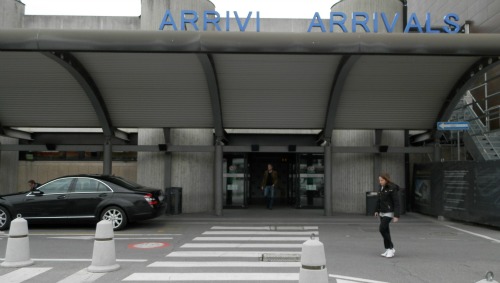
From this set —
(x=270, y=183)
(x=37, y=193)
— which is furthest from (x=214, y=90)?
(x=37, y=193)

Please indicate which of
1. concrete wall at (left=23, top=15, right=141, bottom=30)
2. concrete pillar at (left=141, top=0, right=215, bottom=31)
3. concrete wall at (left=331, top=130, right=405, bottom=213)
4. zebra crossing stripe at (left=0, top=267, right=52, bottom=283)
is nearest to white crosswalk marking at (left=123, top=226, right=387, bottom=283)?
zebra crossing stripe at (left=0, top=267, right=52, bottom=283)

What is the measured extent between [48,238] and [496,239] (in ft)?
36.6

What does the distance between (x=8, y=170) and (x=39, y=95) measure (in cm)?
509

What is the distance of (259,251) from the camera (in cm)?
976

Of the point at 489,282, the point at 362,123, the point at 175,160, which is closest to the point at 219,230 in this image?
the point at 175,160

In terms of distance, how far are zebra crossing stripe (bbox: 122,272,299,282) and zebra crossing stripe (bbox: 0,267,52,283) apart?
1650 millimetres

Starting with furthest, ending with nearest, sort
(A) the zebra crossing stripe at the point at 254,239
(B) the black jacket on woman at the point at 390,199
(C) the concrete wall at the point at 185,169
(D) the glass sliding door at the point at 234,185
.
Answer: (D) the glass sliding door at the point at 234,185 → (C) the concrete wall at the point at 185,169 → (A) the zebra crossing stripe at the point at 254,239 → (B) the black jacket on woman at the point at 390,199

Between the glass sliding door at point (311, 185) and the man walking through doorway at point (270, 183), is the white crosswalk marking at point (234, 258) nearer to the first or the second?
the man walking through doorway at point (270, 183)

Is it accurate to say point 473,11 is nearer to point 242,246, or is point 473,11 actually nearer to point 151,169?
point 151,169

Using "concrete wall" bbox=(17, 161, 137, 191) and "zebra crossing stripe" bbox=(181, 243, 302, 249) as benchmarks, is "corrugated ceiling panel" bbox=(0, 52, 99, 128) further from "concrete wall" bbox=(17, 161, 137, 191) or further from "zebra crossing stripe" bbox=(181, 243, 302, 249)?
"zebra crossing stripe" bbox=(181, 243, 302, 249)

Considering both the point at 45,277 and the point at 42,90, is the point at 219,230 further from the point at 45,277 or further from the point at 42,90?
the point at 42,90

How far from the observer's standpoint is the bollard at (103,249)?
25.0 ft

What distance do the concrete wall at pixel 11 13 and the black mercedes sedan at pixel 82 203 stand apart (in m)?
9.95

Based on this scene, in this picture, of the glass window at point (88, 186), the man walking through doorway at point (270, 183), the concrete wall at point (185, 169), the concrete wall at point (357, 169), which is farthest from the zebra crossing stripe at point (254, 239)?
the man walking through doorway at point (270, 183)
